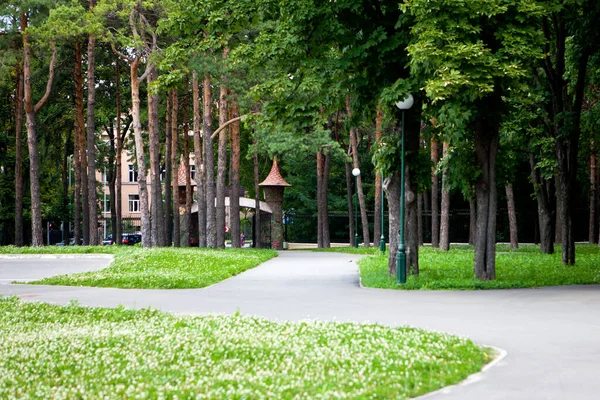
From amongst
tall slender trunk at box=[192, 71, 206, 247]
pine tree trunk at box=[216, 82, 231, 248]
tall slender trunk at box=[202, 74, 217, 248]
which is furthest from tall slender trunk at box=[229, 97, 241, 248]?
tall slender trunk at box=[202, 74, 217, 248]

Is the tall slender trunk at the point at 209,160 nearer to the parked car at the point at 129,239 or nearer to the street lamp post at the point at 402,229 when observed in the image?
the street lamp post at the point at 402,229

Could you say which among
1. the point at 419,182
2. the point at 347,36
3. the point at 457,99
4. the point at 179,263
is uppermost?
the point at 347,36

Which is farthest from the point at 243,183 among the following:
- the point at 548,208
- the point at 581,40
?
the point at 581,40

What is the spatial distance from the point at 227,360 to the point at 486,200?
42.1ft

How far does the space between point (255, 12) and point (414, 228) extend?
22.4 ft

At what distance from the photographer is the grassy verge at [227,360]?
7.62 metres

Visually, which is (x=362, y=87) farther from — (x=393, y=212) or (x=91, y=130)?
(x=91, y=130)

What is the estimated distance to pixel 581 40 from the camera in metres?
25.2

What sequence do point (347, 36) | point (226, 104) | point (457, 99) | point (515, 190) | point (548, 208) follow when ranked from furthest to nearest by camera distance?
point (515, 190) → point (226, 104) → point (548, 208) → point (347, 36) → point (457, 99)

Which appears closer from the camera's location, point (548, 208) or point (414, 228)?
point (414, 228)

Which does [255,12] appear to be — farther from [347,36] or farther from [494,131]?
[494,131]

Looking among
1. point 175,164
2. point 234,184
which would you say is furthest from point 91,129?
point 175,164

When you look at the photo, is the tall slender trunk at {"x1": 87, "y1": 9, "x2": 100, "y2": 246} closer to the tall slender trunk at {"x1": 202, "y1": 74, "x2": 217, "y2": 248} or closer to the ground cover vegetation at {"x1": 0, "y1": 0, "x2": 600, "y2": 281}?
the ground cover vegetation at {"x1": 0, "y1": 0, "x2": 600, "y2": 281}

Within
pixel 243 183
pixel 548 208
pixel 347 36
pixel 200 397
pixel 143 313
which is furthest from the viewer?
pixel 243 183
